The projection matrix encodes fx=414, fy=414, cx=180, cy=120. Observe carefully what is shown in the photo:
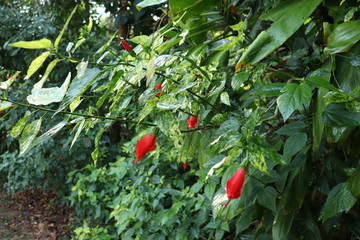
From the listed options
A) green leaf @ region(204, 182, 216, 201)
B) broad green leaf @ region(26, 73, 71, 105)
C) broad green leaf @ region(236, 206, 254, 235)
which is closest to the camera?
broad green leaf @ region(26, 73, 71, 105)

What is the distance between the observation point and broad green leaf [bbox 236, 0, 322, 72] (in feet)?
2.55

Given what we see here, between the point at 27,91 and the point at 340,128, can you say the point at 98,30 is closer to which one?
the point at 27,91

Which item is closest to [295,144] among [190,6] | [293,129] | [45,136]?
[293,129]

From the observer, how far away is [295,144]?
95 cm

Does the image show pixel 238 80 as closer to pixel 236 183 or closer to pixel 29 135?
pixel 236 183

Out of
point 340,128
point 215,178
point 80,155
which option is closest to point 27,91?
point 80,155

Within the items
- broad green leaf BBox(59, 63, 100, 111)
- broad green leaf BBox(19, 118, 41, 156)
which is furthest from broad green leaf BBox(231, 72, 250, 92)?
broad green leaf BBox(19, 118, 41, 156)

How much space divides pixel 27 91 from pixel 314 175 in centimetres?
285

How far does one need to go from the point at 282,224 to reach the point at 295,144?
0.28m

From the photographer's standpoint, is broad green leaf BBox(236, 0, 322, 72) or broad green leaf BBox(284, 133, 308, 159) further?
broad green leaf BBox(284, 133, 308, 159)

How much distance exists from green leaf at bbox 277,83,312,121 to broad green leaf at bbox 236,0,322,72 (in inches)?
4.1

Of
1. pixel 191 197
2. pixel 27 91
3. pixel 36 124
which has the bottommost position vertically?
pixel 191 197

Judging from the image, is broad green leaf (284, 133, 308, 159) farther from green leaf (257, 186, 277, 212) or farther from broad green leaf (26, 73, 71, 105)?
broad green leaf (26, 73, 71, 105)

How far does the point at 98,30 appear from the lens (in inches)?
149
